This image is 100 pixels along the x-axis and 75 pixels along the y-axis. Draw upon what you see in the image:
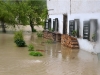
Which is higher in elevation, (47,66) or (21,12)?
(21,12)

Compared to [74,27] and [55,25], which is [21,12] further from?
[74,27]

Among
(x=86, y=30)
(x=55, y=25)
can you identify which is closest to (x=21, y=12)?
(x=55, y=25)

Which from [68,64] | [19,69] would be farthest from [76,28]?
[19,69]

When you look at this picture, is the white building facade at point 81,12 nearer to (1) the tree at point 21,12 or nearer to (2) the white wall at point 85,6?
(2) the white wall at point 85,6

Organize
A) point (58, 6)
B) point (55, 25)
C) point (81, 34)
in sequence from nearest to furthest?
point (81, 34) < point (58, 6) < point (55, 25)

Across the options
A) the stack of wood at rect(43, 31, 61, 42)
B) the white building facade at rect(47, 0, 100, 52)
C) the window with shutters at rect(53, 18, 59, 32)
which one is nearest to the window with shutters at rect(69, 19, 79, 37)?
the white building facade at rect(47, 0, 100, 52)

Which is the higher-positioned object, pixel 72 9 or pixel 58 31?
pixel 72 9

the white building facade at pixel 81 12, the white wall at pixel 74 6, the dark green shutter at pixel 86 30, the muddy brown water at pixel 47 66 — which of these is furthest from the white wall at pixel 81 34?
the muddy brown water at pixel 47 66

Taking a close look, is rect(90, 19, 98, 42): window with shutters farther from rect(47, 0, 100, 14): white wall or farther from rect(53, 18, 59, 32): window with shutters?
rect(53, 18, 59, 32): window with shutters

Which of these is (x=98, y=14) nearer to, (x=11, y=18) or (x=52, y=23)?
(x=52, y=23)

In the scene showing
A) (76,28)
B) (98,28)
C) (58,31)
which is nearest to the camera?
(98,28)

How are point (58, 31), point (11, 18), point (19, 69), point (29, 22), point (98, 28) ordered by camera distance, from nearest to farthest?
point (19, 69), point (98, 28), point (58, 31), point (11, 18), point (29, 22)

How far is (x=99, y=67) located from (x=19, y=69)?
11.0 feet

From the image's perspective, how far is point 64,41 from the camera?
18328mm
